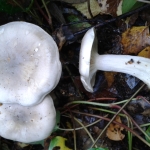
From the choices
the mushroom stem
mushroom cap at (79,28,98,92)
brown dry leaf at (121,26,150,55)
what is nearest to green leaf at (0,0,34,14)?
mushroom cap at (79,28,98,92)

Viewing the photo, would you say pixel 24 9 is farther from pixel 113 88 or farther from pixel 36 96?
pixel 113 88

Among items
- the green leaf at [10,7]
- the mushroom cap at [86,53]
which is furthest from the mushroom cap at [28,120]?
the green leaf at [10,7]

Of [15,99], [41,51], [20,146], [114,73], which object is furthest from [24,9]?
[20,146]

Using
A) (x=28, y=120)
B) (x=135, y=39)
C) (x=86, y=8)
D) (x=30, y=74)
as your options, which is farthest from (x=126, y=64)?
(x=28, y=120)

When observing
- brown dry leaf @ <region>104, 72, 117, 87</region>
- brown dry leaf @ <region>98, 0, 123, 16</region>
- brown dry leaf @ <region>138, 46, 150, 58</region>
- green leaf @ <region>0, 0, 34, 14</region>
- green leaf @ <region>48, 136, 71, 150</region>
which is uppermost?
green leaf @ <region>0, 0, 34, 14</region>

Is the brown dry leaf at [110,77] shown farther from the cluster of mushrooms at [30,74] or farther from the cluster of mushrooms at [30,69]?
the cluster of mushrooms at [30,69]

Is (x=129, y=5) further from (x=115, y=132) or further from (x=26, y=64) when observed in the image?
(x=115, y=132)

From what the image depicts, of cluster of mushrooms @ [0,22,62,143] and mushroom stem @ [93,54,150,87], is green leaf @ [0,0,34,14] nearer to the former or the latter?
cluster of mushrooms @ [0,22,62,143]
